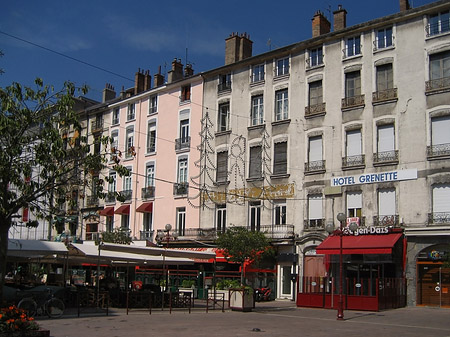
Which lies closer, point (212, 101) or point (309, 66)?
point (309, 66)

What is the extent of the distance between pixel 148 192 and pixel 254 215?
9.50 m

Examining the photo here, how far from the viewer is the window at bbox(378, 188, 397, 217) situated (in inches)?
1106

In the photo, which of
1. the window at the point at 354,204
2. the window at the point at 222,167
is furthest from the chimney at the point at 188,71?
the window at the point at 354,204

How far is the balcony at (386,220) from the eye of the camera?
91.0ft

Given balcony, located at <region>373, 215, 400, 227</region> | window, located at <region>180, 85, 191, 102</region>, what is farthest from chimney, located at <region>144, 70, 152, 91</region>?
balcony, located at <region>373, 215, 400, 227</region>

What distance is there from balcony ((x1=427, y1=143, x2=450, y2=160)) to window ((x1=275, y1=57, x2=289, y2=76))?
33.2 feet

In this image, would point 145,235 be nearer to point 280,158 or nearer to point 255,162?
point 255,162

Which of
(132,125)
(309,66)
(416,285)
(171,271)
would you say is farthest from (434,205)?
(132,125)

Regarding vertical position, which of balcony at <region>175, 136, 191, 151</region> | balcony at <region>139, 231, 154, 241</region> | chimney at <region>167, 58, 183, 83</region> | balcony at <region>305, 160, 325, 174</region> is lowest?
balcony at <region>139, 231, 154, 241</region>

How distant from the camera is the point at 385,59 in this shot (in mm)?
29453

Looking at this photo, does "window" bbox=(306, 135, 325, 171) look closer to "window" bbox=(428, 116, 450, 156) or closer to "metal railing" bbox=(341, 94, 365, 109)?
"metal railing" bbox=(341, 94, 365, 109)

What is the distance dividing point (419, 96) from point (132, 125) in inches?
874

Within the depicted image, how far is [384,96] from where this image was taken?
1150 inches

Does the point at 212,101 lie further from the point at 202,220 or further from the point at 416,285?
the point at 416,285
